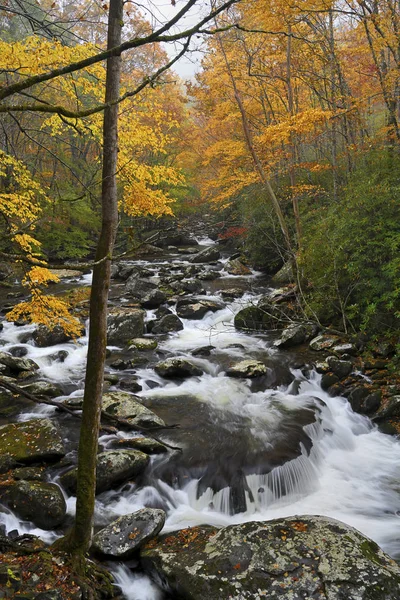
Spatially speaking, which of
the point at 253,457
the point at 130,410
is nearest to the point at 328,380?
the point at 253,457

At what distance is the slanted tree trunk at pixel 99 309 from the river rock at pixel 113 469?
1.79 meters

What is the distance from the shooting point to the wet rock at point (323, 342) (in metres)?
10.3

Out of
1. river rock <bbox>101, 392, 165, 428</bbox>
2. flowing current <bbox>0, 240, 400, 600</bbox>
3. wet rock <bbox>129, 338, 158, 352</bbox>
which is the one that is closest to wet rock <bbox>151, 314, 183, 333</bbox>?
wet rock <bbox>129, 338, 158, 352</bbox>

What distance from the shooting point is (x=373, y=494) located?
21.1ft

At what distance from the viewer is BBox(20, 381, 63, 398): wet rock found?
7969 millimetres

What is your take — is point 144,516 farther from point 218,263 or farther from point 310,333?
point 218,263

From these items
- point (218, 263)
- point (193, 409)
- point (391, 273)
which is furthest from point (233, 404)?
point (218, 263)

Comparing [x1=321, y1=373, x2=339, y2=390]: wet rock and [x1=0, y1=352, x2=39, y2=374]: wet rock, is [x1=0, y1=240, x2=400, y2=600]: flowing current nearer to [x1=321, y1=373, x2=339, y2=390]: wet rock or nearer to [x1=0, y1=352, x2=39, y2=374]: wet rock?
[x1=321, y1=373, x2=339, y2=390]: wet rock

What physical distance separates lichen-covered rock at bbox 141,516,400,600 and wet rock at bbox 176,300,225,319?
9429 millimetres

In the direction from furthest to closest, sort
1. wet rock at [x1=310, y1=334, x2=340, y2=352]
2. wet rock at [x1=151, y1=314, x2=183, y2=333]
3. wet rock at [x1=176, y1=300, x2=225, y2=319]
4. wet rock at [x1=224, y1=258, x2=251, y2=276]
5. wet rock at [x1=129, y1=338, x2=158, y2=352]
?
1. wet rock at [x1=224, y1=258, x2=251, y2=276]
2. wet rock at [x1=176, y1=300, x2=225, y2=319]
3. wet rock at [x1=151, y1=314, x2=183, y2=333]
4. wet rock at [x1=129, y1=338, x2=158, y2=352]
5. wet rock at [x1=310, y1=334, x2=340, y2=352]

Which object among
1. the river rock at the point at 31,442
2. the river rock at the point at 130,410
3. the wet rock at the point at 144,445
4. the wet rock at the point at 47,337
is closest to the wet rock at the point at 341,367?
the river rock at the point at 130,410

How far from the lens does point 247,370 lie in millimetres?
9523

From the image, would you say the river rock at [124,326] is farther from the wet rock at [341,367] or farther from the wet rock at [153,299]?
the wet rock at [341,367]

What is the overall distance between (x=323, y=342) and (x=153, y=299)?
21.8 feet
